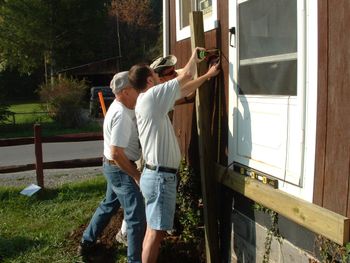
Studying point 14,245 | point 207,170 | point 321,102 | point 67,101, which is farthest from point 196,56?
point 67,101

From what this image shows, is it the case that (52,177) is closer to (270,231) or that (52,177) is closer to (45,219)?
(45,219)

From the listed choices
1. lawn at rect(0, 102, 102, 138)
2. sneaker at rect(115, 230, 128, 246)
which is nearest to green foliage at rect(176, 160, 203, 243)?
sneaker at rect(115, 230, 128, 246)

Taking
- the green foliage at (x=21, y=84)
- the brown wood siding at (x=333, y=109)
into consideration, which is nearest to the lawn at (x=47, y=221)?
the brown wood siding at (x=333, y=109)

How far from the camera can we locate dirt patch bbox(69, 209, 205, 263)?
4730 mm

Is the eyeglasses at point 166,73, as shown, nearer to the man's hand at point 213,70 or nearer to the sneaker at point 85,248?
the man's hand at point 213,70

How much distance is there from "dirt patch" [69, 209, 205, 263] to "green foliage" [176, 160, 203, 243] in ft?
0.28

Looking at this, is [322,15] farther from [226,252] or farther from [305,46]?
[226,252]

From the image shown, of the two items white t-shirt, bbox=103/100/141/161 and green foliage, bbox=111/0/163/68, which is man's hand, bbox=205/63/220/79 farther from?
green foliage, bbox=111/0/163/68

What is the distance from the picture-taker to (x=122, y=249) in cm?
517

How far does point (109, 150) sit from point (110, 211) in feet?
2.50

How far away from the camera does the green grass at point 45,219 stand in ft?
17.2

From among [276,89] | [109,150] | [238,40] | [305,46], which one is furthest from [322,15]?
[109,150]

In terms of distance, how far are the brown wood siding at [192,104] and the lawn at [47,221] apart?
139 centimetres

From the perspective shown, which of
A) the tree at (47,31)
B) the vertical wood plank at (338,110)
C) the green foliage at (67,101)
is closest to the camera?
the vertical wood plank at (338,110)
